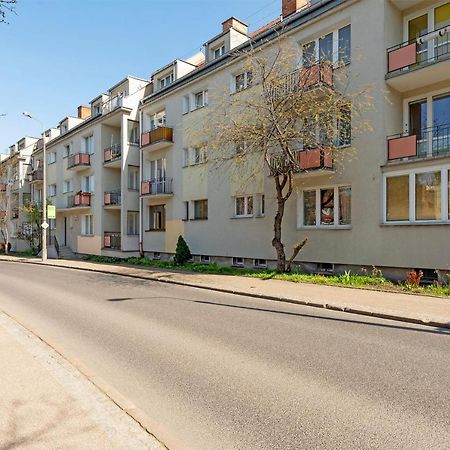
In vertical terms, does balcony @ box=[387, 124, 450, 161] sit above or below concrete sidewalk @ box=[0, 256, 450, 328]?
above

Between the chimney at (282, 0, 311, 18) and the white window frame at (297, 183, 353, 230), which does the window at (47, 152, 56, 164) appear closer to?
the chimney at (282, 0, 311, 18)

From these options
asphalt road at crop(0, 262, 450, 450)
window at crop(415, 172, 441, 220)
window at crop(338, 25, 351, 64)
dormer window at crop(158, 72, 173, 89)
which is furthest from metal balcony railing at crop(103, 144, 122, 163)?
window at crop(415, 172, 441, 220)

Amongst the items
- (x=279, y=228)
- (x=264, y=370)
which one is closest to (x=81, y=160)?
(x=279, y=228)

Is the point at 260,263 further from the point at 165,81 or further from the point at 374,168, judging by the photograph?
the point at 165,81

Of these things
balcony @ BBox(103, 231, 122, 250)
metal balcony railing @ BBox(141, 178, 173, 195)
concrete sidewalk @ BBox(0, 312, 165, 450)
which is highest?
metal balcony railing @ BBox(141, 178, 173, 195)

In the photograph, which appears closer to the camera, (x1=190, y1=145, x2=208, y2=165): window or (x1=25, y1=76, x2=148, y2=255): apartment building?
(x1=190, y1=145, x2=208, y2=165): window

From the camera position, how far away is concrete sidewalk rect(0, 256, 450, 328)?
8.09 meters

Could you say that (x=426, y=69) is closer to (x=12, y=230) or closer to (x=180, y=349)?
(x=180, y=349)

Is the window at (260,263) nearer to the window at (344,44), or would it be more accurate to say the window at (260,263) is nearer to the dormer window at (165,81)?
the window at (344,44)

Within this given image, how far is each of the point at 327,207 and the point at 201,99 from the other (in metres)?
10.5

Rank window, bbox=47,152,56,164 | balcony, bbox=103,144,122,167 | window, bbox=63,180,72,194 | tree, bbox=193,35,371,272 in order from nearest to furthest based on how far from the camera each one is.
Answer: tree, bbox=193,35,371,272, balcony, bbox=103,144,122,167, window, bbox=63,180,72,194, window, bbox=47,152,56,164

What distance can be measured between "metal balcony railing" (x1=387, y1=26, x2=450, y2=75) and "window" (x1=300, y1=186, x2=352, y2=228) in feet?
14.5

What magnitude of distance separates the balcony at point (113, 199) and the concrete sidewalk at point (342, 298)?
42.3 feet

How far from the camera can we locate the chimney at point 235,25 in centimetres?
2197
